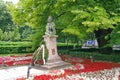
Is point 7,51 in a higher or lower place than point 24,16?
lower

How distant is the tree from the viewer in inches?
571

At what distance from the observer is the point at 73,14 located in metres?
16.6

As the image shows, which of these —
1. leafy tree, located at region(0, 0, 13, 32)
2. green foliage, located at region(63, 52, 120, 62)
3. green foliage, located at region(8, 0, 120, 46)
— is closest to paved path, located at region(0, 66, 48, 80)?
green foliage, located at region(8, 0, 120, 46)

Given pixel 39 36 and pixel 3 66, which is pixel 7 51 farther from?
pixel 3 66

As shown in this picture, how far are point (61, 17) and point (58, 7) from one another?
144 cm

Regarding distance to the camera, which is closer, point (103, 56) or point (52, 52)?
point (52, 52)

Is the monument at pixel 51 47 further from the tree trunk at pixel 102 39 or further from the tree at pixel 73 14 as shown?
the tree trunk at pixel 102 39

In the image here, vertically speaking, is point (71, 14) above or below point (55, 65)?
above

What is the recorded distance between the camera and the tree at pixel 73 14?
14.5 m

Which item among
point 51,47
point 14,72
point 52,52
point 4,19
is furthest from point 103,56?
point 4,19

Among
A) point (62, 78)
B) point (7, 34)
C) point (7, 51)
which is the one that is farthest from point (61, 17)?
point (7, 34)

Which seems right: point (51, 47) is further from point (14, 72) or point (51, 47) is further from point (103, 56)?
point (103, 56)

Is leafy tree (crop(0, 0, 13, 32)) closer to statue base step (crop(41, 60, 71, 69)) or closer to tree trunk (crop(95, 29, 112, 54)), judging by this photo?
tree trunk (crop(95, 29, 112, 54))

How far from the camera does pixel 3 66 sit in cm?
1717
